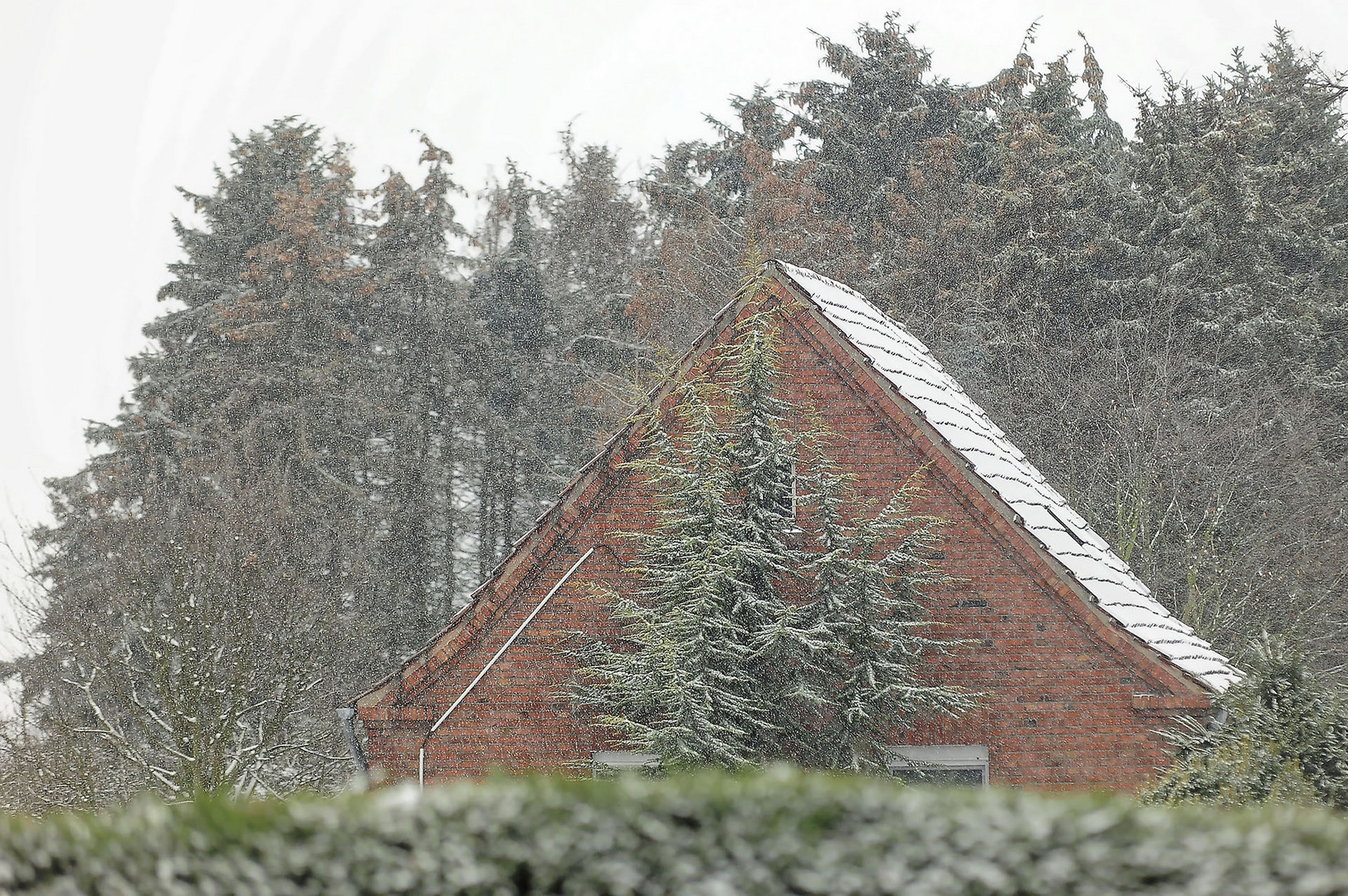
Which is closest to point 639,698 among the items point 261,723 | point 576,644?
point 576,644

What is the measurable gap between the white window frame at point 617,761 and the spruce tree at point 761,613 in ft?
0.97

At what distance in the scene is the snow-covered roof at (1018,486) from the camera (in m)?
10.8

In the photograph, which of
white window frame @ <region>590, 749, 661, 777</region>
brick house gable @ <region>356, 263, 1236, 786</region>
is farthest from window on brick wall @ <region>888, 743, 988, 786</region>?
white window frame @ <region>590, 749, 661, 777</region>

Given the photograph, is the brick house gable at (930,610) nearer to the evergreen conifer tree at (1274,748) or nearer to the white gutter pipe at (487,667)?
the white gutter pipe at (487,667)

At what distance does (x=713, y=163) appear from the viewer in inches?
1495

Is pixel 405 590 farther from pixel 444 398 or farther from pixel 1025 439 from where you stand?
pixel 1025 439

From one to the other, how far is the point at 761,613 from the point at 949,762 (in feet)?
6.67

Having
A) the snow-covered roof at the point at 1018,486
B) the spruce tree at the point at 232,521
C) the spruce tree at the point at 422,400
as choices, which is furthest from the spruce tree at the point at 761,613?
the spruce tree at the point at 422,400

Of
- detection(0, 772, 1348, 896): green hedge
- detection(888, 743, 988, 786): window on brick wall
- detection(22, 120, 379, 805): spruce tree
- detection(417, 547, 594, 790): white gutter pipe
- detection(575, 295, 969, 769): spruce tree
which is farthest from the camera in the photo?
detection(22, 120, 379, 805): spruce tree

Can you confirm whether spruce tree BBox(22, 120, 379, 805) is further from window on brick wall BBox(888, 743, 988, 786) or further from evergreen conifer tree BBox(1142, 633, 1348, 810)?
evergreen conifer tree BBox(1142, 633, 1348, 810)

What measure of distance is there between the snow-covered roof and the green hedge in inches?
281

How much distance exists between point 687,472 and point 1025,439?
19.2 m

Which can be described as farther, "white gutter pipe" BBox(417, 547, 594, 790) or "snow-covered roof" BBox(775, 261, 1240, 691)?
"white gutter pipe" BBox(417, 547, 594, 790)

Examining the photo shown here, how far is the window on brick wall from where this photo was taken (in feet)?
34.3
